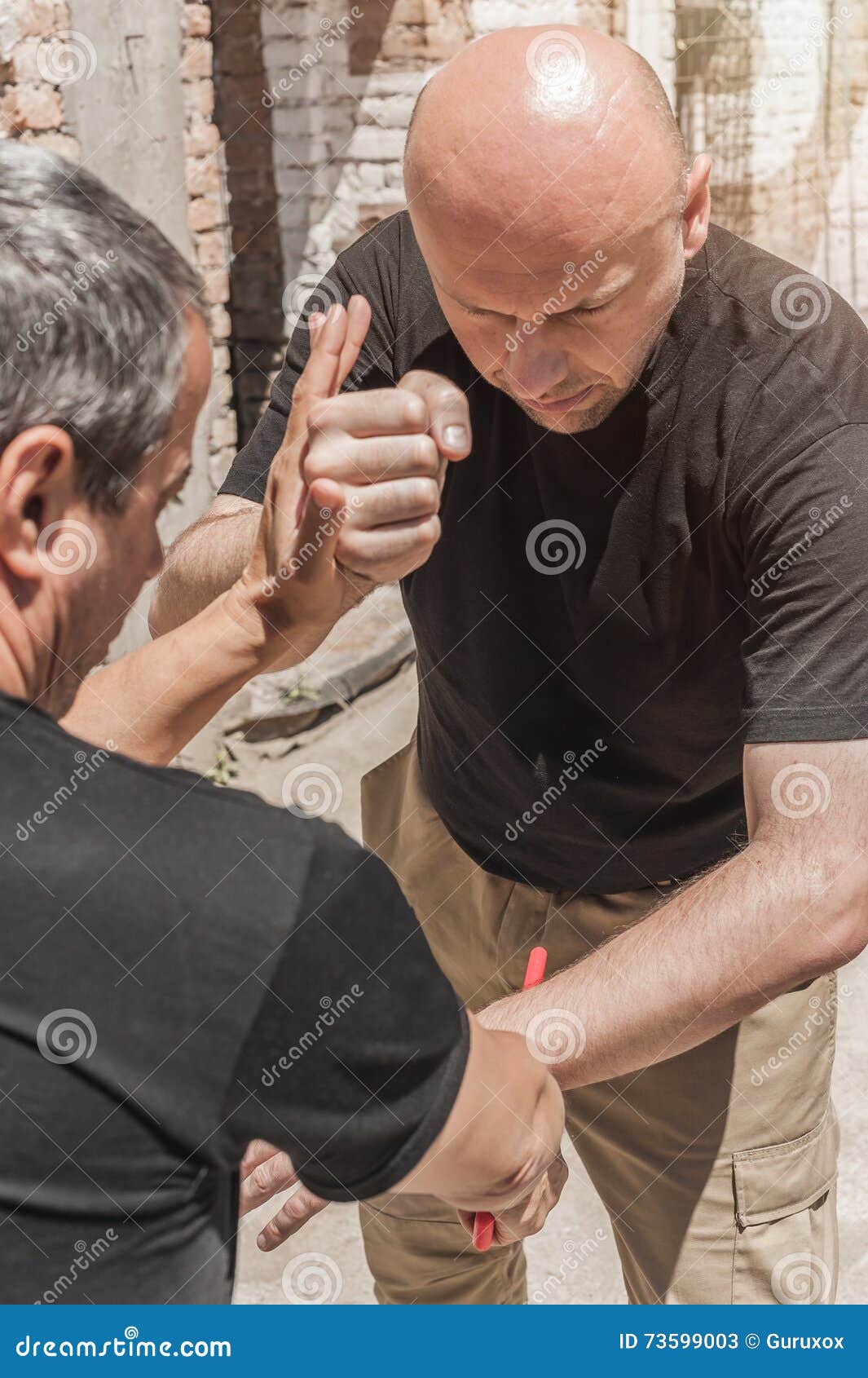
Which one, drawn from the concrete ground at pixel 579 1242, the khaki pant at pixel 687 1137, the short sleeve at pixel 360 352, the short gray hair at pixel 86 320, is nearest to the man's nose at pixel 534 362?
the short sleeve at pixel 360 352

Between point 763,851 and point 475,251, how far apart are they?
0.83 meters

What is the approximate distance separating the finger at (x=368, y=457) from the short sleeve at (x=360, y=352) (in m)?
→ 0.52

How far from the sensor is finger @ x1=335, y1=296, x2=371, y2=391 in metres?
1.73

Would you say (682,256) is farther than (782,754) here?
Yes

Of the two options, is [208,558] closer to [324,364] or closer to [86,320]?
[324,364]

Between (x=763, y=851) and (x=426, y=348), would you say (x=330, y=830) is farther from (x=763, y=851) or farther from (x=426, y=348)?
(x=426, y=348)

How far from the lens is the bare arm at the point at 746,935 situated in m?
1.61

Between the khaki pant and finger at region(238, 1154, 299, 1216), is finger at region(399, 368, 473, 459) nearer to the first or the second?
the khaki pant

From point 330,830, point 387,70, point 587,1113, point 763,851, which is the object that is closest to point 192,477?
point 387,70

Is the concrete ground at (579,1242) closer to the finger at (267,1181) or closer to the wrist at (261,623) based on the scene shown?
the finger at (267,1181)

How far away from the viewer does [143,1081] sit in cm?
101

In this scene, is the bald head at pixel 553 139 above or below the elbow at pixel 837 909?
above

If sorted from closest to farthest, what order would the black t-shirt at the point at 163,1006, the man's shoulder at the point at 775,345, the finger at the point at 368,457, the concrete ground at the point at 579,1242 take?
the black t-shirt at the point at 163,1006, the finger at the point at 368,457, the man's shoulder at the point at 775,345, the concrete ground at the point at 579,1242

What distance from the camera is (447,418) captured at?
5.29 feet
